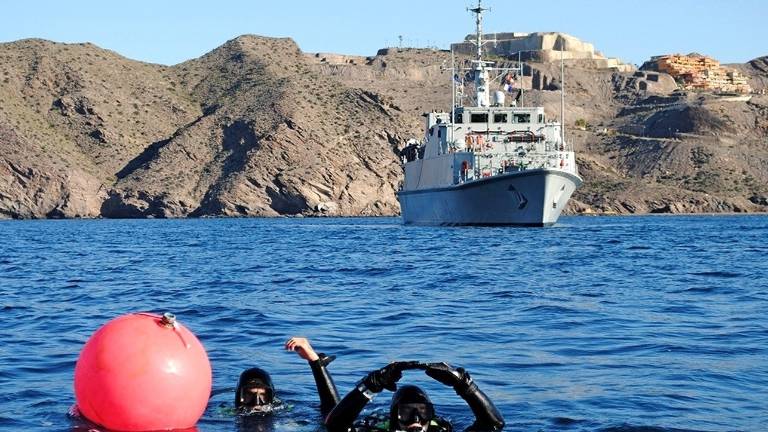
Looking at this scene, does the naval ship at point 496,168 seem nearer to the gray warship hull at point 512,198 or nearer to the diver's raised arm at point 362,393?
the gray warship hull at point 512,198

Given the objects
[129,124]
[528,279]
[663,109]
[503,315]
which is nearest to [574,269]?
[528,279]

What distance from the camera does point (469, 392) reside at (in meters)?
7.44

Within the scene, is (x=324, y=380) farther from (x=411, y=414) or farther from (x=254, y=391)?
(x=411, y=414)

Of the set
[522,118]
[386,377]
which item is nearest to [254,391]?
[386,377]

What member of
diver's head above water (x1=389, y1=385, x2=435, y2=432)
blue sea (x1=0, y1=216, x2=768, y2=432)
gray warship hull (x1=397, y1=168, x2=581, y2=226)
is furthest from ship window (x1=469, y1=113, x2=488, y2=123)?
diver's head above water (x1=389, y1=385, x2=435, y2=432)

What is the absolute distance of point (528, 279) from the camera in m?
25.0

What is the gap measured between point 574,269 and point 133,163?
106 m

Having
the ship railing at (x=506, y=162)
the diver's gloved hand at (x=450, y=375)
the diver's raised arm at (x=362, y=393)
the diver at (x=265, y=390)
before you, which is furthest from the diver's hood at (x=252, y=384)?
the ship railing at (x=506, y=162)

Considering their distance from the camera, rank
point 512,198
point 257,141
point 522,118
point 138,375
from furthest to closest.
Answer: point 257,141, point 522,118, point 512,198, point 138,375

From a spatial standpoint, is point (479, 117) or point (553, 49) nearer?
point (479, 117)

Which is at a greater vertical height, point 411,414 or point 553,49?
point 553,49

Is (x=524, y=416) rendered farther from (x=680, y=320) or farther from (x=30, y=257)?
(x=30, y=257)

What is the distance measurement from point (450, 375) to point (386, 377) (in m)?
0.37

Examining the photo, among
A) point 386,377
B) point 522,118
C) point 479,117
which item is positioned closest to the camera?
point 386,377
